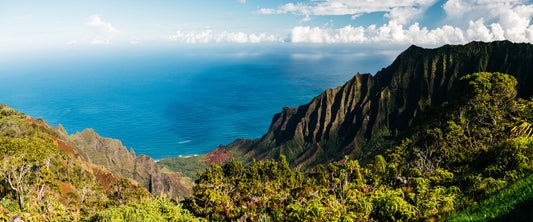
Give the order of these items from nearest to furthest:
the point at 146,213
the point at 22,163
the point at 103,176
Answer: the point at 146,213, the point at 22,163, the point at 103,176

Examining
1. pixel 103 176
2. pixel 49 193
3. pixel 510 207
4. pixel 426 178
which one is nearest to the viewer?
pixel 510 207

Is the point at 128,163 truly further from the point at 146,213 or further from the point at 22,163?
the point at 146,213

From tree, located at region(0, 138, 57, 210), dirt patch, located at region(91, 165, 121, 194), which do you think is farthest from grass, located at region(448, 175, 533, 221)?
dirt patch, located at region(91, 165, 121, 194)

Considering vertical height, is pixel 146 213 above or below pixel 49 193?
above

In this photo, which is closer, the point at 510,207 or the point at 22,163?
the point at 510,207

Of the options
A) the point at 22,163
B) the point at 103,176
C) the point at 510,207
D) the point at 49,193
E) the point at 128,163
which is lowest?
the point at 128,163

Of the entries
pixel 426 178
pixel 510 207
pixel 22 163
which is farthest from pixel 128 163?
pixel 510 207
